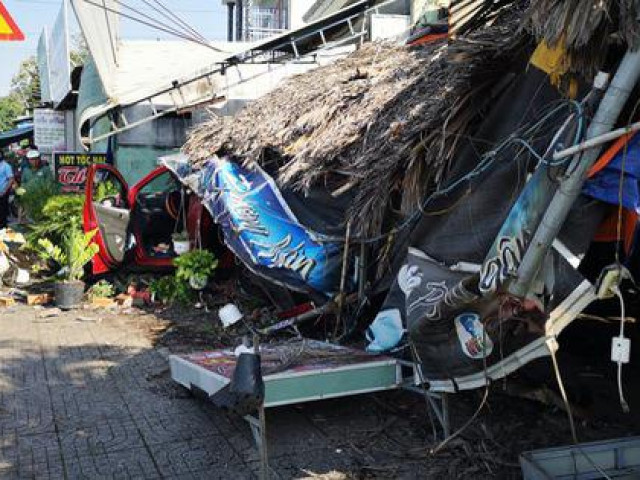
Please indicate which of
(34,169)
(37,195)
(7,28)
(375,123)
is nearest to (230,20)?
(34,169)

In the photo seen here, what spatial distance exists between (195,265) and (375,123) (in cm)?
382

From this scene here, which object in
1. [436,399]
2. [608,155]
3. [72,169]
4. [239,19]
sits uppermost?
[239,19]

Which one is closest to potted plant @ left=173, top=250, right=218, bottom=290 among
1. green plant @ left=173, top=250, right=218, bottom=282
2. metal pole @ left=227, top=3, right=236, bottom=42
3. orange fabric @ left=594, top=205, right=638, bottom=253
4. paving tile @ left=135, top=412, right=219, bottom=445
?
green plant @ left=173, top=250, right=218, bottom=282

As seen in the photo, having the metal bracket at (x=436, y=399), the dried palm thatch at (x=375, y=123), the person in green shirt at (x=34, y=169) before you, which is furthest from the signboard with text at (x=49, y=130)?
the metal bracket at (x=436, y=399)

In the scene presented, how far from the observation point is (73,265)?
10016 millimetres

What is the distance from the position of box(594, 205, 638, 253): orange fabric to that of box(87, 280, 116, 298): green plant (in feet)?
25.4

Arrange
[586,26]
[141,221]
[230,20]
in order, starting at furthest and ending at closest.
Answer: [230,20] → [141,221] → [586,26]

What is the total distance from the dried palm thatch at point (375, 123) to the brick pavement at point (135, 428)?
195 centimetres

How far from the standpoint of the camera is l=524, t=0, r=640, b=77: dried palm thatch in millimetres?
3412

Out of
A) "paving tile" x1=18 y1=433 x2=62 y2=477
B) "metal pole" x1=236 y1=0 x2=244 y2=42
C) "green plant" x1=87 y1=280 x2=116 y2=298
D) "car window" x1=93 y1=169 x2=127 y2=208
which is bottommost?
"green plant" x1=87 y1=280 x2=116 y2=298

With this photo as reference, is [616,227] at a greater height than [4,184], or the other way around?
[616,227]

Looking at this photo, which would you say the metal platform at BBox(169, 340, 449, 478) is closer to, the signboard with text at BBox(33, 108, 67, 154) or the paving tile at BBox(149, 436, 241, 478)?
the paving tile at BBox(149, 436, 241, 478)

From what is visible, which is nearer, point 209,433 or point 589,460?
point 589,460

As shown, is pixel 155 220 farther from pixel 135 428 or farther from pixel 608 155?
pixel 608 155
